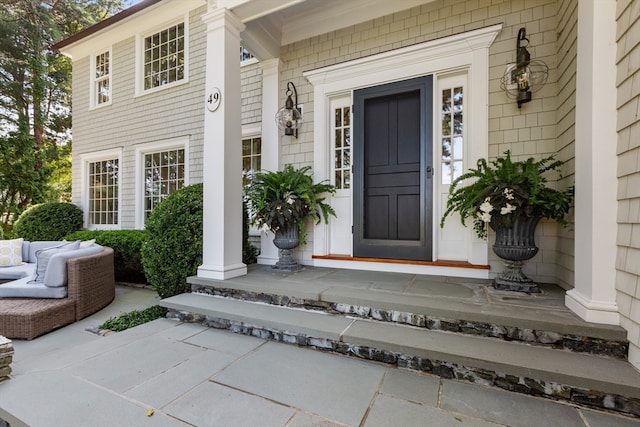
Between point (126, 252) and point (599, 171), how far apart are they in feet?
20.4

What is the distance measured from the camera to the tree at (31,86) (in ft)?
28.6

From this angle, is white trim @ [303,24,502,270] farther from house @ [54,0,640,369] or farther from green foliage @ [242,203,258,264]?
green foliage @ [242,203,258,264]

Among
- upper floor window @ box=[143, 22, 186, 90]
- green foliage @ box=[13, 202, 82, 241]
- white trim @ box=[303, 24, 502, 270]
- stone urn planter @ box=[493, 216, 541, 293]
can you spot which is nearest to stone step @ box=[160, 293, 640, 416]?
stone urn planter @ box=[493, 216, 541, 293]

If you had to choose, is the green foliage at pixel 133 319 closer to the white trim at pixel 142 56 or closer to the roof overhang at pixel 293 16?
the roof overhang at pixel 293 16

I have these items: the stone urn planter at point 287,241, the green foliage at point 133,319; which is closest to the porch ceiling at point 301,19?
the stone urn planter at point 287,241

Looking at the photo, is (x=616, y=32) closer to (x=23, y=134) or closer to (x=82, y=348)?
(x=82, y=348)

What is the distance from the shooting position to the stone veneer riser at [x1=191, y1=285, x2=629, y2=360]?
1746mm

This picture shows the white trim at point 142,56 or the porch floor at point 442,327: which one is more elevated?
the white trim at point 142,56

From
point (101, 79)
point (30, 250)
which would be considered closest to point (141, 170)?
point (30, 250)

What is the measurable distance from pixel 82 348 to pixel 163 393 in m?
1.19

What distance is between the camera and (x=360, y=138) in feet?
12.1

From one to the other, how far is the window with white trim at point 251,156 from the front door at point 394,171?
1.97 metres

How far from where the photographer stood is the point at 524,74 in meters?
2.77

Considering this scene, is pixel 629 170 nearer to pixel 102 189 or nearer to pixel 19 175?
pixel 102 189
